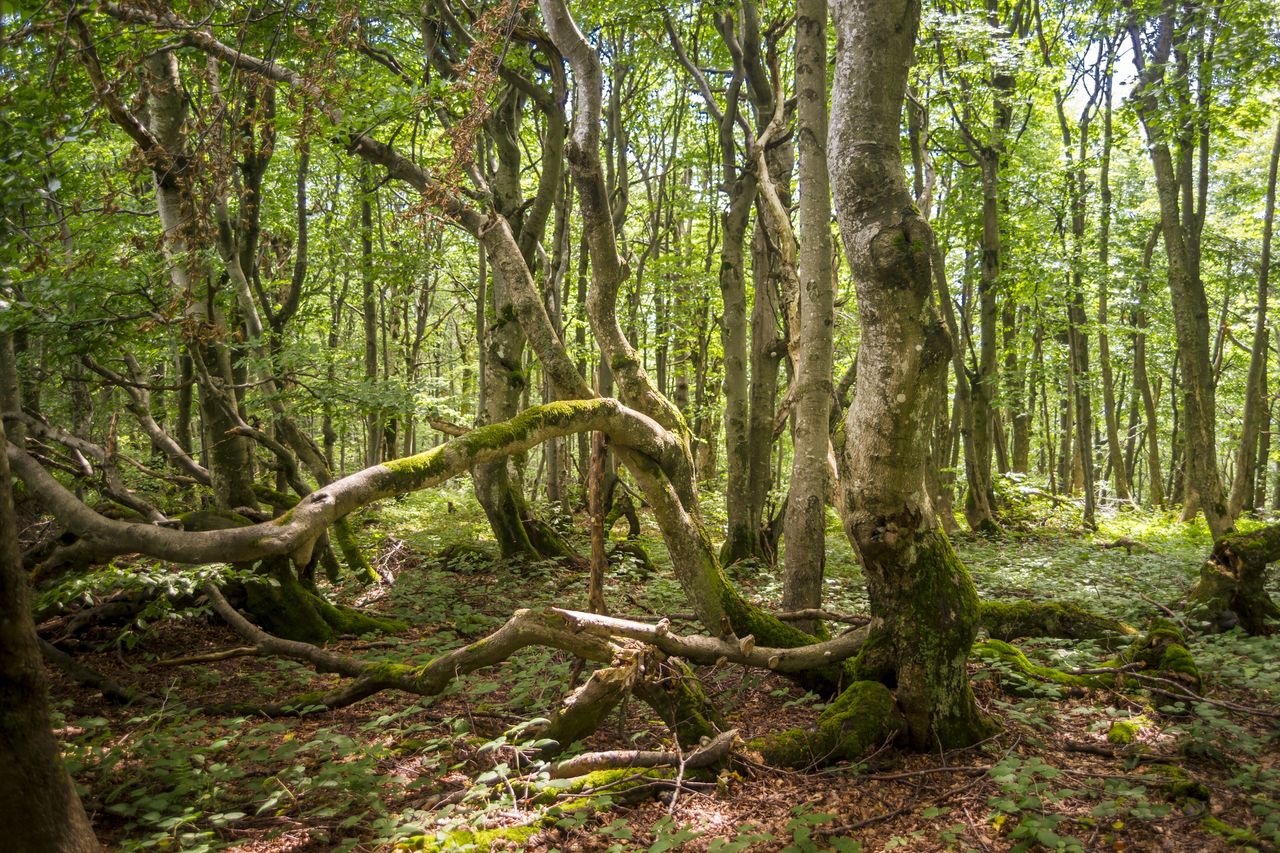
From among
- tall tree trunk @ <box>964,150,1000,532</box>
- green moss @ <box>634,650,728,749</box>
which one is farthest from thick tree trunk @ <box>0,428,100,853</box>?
tall tree trunk @ <box>964,150,1000,532</box>

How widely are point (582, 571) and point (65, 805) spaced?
8190 mm

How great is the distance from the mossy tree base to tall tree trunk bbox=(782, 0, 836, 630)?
344cm

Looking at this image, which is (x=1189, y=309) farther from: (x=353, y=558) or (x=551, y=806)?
(x=353, y=558)

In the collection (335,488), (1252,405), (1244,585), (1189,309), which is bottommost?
(1244,585)

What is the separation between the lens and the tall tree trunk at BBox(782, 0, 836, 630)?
662 centimetres

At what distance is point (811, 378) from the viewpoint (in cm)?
670

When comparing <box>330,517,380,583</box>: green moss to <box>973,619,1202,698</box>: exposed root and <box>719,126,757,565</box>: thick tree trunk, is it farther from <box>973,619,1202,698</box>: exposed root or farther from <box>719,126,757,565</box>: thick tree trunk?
<box>973,619,1202,698</box>: exposed root

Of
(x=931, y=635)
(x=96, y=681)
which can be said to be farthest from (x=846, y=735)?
(x=96, y=681)

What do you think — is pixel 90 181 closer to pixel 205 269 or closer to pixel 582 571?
pixel 205 269

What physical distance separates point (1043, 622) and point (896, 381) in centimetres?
380

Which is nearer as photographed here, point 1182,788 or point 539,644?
point 1182,788

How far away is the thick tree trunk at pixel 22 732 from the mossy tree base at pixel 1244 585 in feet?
26.2

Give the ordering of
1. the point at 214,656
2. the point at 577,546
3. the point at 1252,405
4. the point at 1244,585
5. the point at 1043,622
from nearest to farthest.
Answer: the point at 214,656
the point at 1244,585
the point at 1043,622
the point at 1252,405
the point at 577,546

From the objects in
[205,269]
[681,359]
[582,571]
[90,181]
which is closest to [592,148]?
[205,269]
